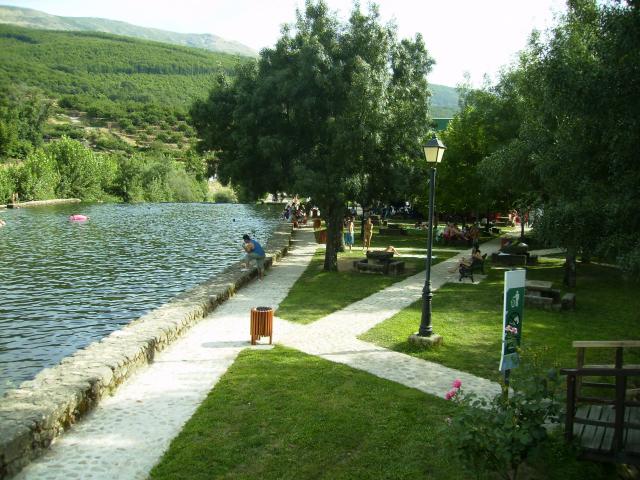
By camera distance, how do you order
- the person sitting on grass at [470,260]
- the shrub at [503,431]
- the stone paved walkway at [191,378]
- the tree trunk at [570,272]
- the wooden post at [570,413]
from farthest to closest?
the person sitting on grass at [470,260], the tree trunk at [570,272], the stone paved walkway at [191,378], the wooden post at [570,413], the shrub at [503,431]

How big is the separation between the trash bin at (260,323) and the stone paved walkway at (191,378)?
1.05 ft

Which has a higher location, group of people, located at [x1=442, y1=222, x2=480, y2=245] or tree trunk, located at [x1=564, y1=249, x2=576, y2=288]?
group of people, located at [x1=442, y1=222, x2=480, y2=245]

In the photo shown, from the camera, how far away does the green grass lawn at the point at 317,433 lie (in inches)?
246

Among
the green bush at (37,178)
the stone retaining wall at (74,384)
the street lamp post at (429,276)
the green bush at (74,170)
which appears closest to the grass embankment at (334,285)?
the stone retaining wall at (74,384)

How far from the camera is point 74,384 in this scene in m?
7.88

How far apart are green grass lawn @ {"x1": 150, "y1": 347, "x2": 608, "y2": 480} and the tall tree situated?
996 cm

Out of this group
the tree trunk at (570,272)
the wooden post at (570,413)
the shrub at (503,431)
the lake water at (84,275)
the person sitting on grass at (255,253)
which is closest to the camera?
the shrub at (503,431)

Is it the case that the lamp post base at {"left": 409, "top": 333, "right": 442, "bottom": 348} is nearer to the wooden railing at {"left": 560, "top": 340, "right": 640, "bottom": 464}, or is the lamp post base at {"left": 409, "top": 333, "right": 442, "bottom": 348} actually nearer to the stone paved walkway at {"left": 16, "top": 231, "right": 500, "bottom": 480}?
the stone paved walkway at {"left": 16, "top": 231, "right": 500, "bottom": 480}

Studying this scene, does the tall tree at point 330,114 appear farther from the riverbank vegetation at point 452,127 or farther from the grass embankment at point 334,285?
the grass embankment at point 334,285

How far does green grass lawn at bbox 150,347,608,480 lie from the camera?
6242 mm

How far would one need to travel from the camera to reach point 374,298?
1575 centimetres

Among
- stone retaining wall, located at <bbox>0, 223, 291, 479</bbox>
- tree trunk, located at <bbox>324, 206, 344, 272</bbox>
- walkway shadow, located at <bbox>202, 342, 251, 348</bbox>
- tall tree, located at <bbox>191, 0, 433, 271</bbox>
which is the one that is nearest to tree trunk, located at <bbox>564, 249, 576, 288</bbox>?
tall tree, located at <bbox>191, 0, 433, 271</bbox>

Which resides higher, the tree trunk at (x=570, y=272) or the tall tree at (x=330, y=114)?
the tall tree at (x=330, y=114)

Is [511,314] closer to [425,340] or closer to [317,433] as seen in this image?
[317,433]
